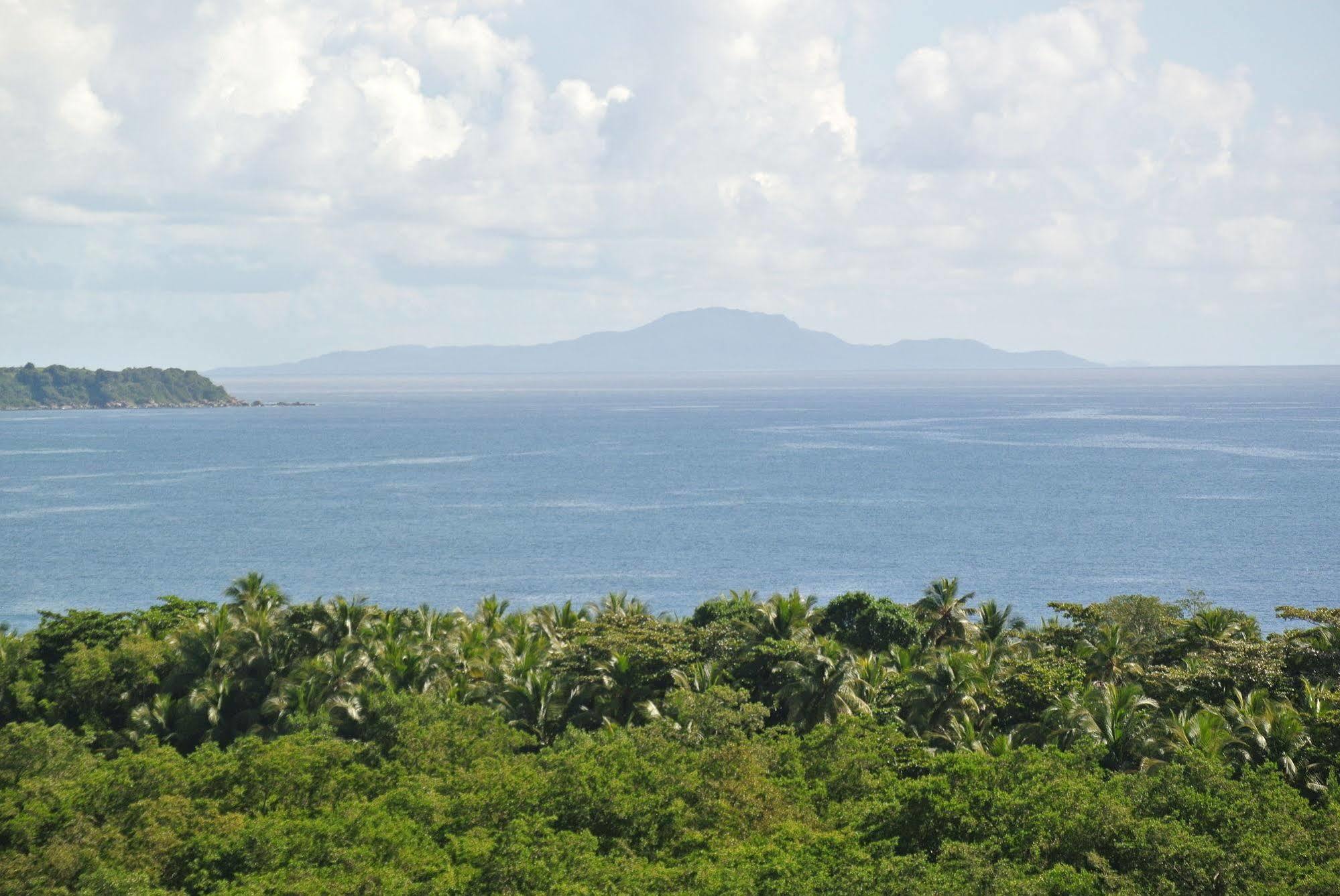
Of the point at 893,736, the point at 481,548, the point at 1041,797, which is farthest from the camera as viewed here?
the point at 481,548

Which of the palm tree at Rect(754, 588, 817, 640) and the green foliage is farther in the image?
the green foliage

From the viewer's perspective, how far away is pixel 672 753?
37188 mm

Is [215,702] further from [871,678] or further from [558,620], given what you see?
[871,678]

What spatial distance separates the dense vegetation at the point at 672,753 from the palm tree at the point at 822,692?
11 centimetres

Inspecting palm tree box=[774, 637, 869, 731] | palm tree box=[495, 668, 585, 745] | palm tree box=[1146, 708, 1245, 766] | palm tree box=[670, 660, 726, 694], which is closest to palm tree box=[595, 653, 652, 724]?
palm tree box=[670, 660, 726, 694]

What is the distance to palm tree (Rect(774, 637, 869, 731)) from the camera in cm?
4441

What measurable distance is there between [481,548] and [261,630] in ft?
210

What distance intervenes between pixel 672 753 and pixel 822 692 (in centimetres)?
935

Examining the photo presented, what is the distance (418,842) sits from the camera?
106ft

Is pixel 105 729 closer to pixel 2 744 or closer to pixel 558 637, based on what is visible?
pixel 2 744

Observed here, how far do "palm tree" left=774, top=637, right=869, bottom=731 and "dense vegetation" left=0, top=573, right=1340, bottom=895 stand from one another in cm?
11

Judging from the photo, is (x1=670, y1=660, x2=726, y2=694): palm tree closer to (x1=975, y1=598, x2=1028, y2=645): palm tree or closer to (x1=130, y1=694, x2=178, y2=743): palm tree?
(x1=975, y1=598, x2=1028, y2=645): palm tree

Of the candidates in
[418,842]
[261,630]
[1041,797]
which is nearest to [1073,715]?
[1041,797]

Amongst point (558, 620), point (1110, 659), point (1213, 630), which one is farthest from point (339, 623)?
point (1213, 630)
